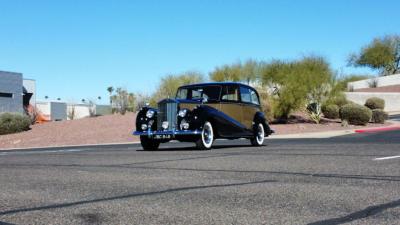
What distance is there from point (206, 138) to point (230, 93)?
82.1 inches

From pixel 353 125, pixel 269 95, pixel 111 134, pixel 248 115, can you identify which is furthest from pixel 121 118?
pixel 248 115

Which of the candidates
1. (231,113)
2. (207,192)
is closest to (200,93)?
(231,113)

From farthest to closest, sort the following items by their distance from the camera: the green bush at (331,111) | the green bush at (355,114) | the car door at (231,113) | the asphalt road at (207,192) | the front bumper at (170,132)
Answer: the green bush at (331,111) → the green bush at (355,114) → the car door at (231,113) → the front bumper at (170,132) → the asphalt road at (207,192)

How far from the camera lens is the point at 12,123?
3888 centimetres

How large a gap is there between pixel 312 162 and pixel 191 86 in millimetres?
7912

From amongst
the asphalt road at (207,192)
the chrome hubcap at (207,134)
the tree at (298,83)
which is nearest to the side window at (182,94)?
the chrome hubcap at (207,134)

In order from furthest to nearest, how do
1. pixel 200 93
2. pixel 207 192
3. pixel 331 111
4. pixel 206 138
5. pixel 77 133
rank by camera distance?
pixel 331 111 < pixel 77 133 < pixel 200 93 < pixel 206 138 < pixel 207 192

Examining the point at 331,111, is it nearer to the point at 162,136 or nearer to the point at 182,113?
the point at 182,113

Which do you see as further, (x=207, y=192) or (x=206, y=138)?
(x=206, y=138)

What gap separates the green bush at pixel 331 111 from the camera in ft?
138

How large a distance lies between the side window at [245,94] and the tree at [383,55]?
83.1m

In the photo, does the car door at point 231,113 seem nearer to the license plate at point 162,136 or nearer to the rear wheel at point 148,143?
the license plate at point 162,136

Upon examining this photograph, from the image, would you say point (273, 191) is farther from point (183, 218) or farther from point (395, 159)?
point (395, 159)

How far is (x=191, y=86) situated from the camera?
1892 centimetres
